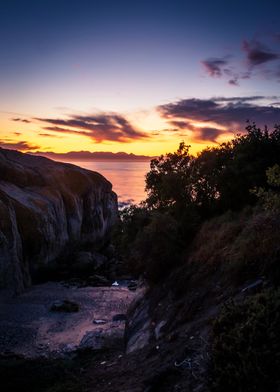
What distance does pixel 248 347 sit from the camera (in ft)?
23.1

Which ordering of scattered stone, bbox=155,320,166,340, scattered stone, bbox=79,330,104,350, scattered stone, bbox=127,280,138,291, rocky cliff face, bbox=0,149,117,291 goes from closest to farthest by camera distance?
scattered stone, bbox=155,320,166,340 → scattered stone, bbox=79,330,104,350 → rocky cliff face, bbox=0,149,117,291 → scattered stone, bbox=127,280,138,291

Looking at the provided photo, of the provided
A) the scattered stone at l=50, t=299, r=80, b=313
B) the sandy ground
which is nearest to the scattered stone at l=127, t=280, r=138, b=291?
the sandy ground

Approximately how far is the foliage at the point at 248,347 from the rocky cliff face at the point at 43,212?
28.6 meters

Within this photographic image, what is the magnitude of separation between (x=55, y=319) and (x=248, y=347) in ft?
76.7

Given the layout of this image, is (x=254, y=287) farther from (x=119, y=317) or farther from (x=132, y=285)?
(x=132, y=285)

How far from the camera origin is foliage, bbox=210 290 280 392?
662cm

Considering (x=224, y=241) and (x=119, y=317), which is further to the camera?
(x=119, y=317)

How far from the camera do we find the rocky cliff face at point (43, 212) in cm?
3594

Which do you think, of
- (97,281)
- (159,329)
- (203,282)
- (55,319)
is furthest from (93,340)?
(97,281)

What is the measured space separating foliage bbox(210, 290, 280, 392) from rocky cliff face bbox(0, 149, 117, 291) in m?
28.6

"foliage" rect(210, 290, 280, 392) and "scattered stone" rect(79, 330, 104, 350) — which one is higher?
"foliage" rect(210, 290, 280, 392)

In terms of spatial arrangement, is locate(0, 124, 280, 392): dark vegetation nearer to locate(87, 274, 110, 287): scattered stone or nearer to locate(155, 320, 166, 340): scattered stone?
locate(155, 320, 166, 340): scattered stone

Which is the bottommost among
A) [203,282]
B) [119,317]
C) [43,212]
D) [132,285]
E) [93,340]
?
[132,285]

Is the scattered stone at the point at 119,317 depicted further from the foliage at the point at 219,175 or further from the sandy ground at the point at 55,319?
the foliage at the point at 219,175
